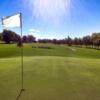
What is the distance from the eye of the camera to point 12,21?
7906mm

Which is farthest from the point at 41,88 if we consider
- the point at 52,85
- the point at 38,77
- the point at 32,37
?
the point at 32,37

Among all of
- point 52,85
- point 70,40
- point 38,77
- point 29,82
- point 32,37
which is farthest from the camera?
point 32,37

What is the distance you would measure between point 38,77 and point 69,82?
1.63 metres

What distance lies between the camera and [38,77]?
9461 mm

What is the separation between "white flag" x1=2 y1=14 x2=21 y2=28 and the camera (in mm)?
7824

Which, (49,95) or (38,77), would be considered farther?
(38,77)

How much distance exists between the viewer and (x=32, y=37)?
549ft

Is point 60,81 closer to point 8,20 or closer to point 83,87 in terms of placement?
point 83,87

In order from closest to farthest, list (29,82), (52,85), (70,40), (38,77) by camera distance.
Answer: (52,85)
(29,82)
(38,77)
(70,40)

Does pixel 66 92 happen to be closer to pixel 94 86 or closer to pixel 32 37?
pixel 94 86

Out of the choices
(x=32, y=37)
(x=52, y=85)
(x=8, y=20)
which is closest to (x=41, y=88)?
(x=52, y=85)

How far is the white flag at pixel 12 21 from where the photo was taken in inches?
308

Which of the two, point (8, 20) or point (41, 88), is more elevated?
point (8, 20)

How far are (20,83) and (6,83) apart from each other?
0.55 meters
